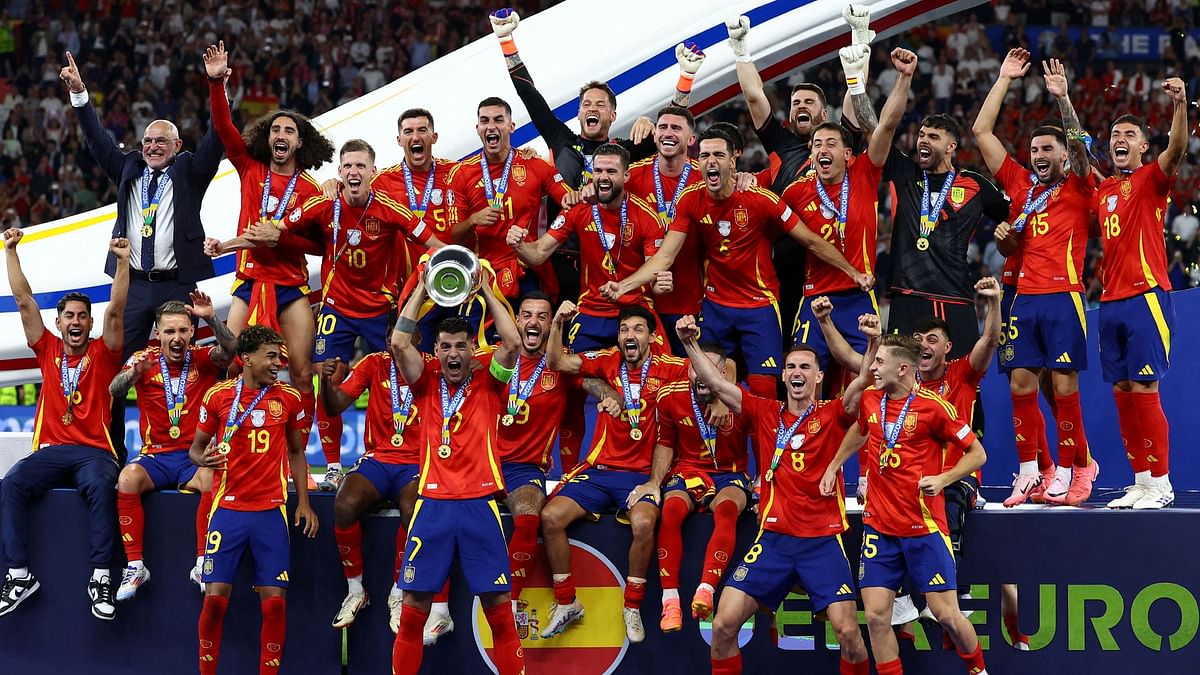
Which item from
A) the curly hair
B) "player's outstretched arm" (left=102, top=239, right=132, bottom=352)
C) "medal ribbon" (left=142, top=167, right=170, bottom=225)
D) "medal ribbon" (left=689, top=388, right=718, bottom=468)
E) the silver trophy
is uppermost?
the curly hair

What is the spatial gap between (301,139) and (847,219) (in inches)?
131

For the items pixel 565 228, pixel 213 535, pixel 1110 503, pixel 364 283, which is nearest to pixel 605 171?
pixel 565 228

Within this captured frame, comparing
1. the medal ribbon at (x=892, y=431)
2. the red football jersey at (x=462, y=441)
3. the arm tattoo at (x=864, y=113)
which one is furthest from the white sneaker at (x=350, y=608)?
the arm tattoo at (x=864, y=113)

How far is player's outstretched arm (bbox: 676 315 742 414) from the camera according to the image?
7.49 m

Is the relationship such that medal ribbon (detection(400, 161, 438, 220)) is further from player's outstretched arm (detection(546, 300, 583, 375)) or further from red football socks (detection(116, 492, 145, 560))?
red football socks (detection(116, 492, 145, 560))

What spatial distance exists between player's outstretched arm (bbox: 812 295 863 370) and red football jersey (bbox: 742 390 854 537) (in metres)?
0.37

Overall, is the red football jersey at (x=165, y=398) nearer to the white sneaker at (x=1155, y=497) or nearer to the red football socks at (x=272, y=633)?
the red football socks at (x=272, y=633)

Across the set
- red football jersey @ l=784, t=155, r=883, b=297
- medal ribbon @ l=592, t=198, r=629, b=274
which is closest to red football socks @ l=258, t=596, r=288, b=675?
medal ribbon @ l=592, t=198, r=629, b=274

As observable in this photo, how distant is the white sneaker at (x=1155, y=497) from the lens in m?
8.05

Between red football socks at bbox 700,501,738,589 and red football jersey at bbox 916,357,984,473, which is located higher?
red football jersey at bbox 916,357,984,473

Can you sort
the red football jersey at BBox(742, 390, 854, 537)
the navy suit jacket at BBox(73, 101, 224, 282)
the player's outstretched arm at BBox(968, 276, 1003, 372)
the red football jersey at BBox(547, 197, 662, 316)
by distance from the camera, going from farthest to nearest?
the navy suit jacket at BBox(73, 101, 224, 282), the red football jersey at BBox(547, 197, 662, 316), the red football jersey at BBox(742, 390, 854, 537), the player's outstretched arm at BBox(968, 276, 1003, 372)

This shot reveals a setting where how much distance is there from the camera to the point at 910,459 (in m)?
7.30

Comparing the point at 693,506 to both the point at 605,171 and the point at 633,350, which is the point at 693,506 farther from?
→ the point at 605,171

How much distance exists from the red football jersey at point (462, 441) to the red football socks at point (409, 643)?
2.08ft
